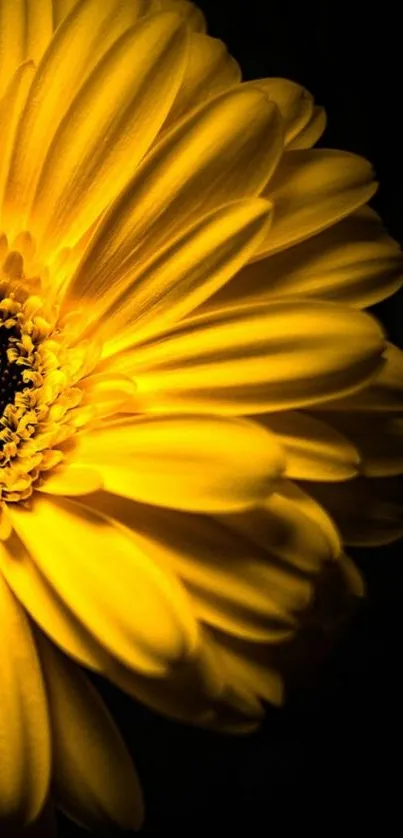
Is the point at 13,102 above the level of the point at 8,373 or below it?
above

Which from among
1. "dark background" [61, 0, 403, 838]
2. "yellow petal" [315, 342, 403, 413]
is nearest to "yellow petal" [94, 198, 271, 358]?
"yellow petal" [315, 342, 403, 413]

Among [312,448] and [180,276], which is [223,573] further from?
[180,276]

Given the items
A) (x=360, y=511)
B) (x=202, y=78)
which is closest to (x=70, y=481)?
(x=360, y=511)

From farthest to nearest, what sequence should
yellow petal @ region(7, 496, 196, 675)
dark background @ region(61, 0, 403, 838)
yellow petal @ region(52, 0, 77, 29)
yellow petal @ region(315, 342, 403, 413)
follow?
dark background @ region(61, 0, 403, 838) → yellow petal @ region(52, 0, 77, 29) → yellow petal @ region(315, 342, 403, 413) → yellow petal @ region(7, 496, 196, 675)

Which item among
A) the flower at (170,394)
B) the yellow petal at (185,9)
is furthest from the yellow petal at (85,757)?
the yellow petal at (185,9)

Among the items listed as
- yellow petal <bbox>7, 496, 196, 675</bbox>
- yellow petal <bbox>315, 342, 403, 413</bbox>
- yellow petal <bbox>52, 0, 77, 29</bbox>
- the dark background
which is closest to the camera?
yellow petal <bbox>7, 496, 196, 675</bbox>

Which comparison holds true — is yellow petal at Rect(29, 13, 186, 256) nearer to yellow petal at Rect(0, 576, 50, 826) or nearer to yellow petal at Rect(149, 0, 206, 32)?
yellow petal at Rect(149, 0, 206, 32)

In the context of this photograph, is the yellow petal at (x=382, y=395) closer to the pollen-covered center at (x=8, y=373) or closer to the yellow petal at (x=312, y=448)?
the yellow petal at (x=312, y=448)
